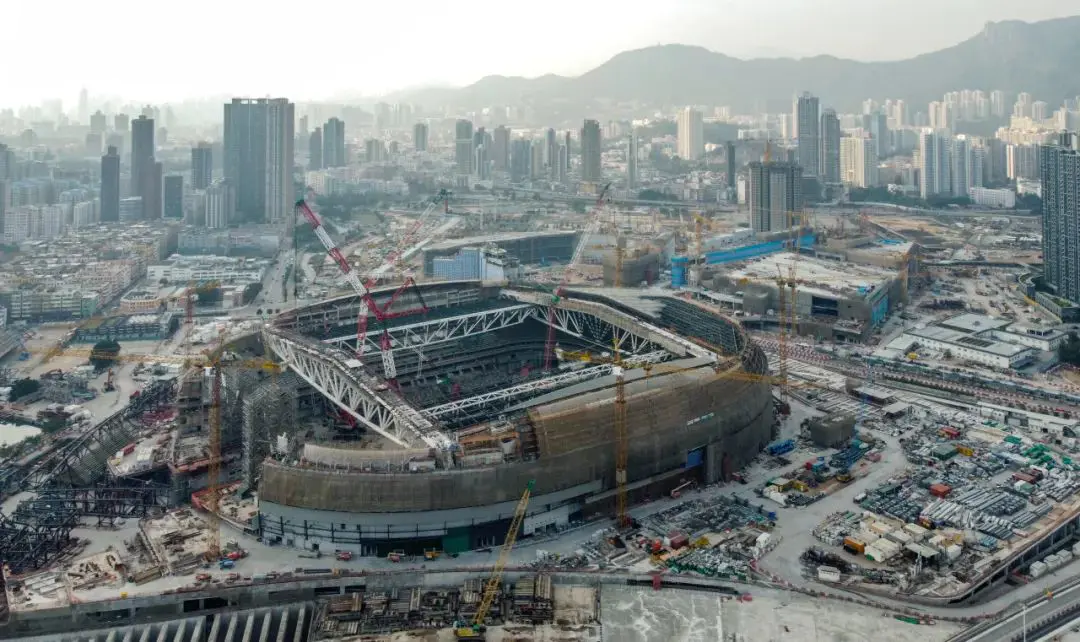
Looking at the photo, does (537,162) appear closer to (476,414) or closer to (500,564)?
(476,414)

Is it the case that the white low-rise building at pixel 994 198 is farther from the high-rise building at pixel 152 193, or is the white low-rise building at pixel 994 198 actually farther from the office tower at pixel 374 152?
the high-rise building at pixel 152 193

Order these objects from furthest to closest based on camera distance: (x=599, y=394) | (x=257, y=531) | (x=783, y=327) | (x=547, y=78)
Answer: (x=547, y=78)
(x=783, y=327)
(x=599, y=394)
(x=257, y=531)

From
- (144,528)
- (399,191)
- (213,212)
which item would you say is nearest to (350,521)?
(144,528)

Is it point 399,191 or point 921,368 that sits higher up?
point 399,191

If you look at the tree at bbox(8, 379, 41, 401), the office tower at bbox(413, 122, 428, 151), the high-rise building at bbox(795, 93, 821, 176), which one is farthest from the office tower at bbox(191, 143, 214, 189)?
the high-rise building at bbox(795, 93, 821, 176)

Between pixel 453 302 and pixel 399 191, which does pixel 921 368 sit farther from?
pixel 399 191

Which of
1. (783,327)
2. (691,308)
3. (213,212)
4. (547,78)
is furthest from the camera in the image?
(547,78)

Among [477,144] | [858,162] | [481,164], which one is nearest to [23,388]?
[481,164]
